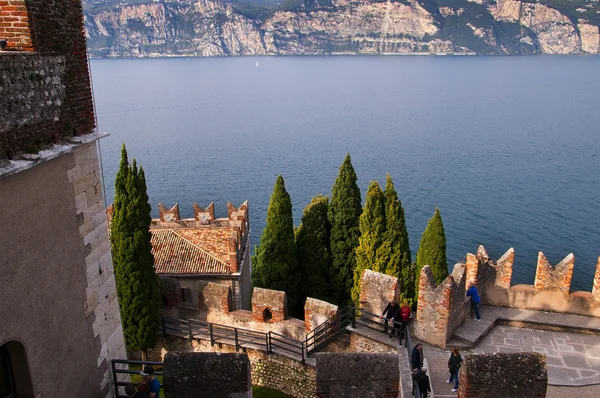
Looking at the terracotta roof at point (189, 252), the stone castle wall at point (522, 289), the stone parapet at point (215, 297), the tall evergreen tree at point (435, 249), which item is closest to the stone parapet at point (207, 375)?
the stone castle wall at point (522, 289)

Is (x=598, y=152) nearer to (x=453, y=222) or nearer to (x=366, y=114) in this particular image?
(x=453, y=222)

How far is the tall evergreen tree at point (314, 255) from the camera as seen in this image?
2214cm

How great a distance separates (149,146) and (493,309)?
64.3m

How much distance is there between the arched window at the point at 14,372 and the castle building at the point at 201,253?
15.2m

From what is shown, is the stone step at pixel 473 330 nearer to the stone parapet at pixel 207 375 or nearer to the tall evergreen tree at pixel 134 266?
the stone parapet at pixel 207 375

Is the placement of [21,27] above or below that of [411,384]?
above

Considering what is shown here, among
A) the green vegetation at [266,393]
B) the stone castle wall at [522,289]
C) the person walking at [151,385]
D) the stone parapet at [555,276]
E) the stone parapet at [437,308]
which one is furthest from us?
the green vegetation at [266,393]

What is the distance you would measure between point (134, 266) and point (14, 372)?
9.31 meters

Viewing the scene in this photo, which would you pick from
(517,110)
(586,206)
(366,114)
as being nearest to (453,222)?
(586,206)

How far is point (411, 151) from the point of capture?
70000 millimetres

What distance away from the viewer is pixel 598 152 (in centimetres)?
6688

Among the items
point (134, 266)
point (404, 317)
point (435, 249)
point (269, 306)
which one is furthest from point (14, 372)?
point (435, 249)

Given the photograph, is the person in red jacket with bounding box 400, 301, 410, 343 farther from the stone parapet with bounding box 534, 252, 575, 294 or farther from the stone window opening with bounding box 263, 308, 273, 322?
the stone window opening with bounding box 263, 308, 273, 322

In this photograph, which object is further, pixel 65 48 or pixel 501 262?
pixel 501 262
